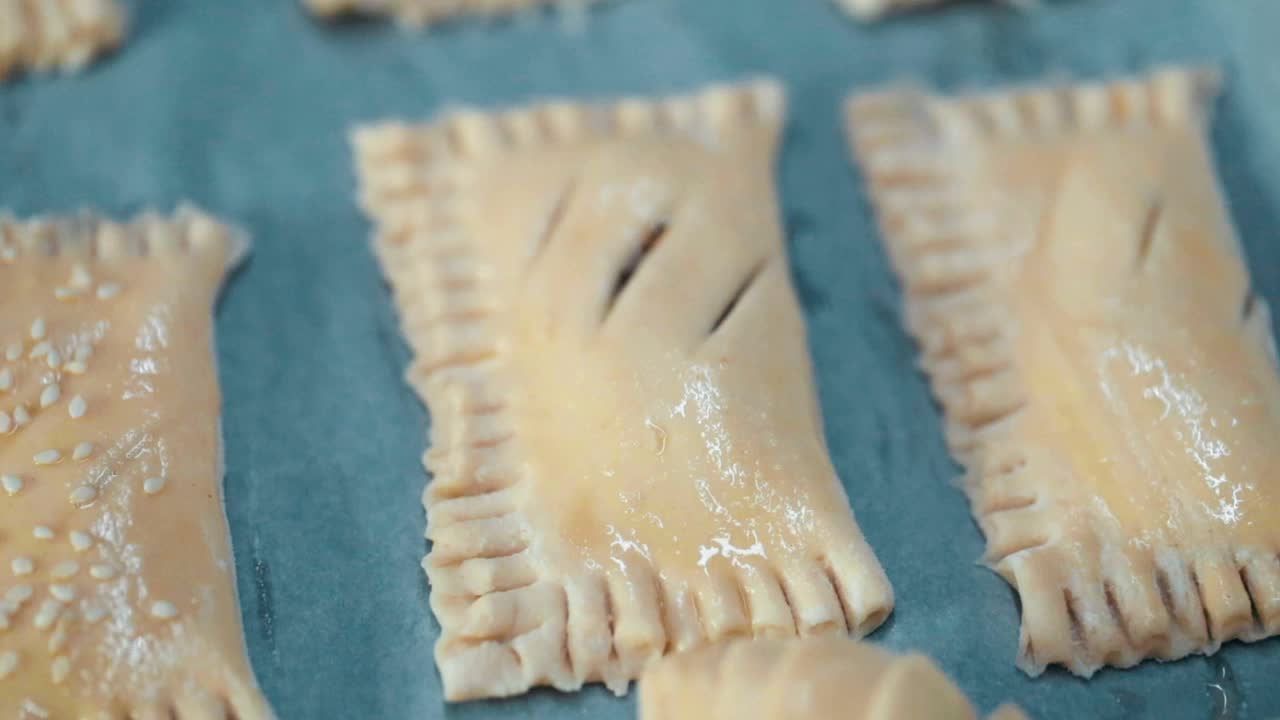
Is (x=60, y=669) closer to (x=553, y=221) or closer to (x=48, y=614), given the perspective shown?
(x=48, y=614)

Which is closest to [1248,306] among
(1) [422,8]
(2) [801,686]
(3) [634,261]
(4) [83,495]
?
(3) [634,261]

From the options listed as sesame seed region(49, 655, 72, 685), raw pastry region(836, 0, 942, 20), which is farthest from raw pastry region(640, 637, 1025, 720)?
raw pastry region(836, 0, 942, 20)

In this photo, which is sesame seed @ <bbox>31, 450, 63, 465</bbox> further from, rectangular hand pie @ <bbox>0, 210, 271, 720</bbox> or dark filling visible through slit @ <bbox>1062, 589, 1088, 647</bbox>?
dark filling visible through slit @ <bbox>1062, 589, 1088, 647</bbox>

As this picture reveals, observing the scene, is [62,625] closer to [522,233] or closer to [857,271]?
[522,233]

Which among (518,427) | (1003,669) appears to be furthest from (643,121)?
(1003,669)

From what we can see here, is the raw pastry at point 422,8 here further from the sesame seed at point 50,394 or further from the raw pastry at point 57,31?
the sesame seed at point 50,394
